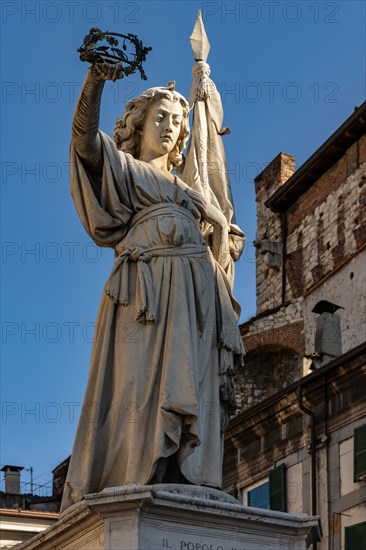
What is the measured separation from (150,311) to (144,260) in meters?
0.39

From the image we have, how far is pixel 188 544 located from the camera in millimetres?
8023

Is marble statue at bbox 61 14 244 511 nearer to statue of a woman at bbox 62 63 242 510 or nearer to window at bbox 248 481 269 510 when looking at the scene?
statue of a woman at bbox 62 63 242 510

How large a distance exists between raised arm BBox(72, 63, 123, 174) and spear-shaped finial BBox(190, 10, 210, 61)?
1.59 metres

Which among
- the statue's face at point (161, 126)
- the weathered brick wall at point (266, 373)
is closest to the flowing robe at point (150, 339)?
the statue's face at point (161, 126)

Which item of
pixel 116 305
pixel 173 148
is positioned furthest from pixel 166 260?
pixel 173 148

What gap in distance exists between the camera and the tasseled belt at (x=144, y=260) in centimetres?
888

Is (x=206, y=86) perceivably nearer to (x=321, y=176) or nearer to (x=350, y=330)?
(x=350, y=330)

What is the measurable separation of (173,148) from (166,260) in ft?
3.37

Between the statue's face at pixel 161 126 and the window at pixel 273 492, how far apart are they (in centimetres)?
1931

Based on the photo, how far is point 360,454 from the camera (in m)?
26.9

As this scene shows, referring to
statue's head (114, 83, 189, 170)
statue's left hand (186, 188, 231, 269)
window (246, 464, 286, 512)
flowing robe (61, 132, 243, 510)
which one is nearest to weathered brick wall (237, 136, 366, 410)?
window (246, 464, 286, 512)

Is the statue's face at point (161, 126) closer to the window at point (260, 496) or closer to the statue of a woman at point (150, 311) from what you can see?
the statue of a woman at point (150, 311)

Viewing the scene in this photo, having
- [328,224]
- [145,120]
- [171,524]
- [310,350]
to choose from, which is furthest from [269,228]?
[171,524]

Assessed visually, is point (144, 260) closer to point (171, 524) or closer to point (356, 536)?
point (171, 524)
